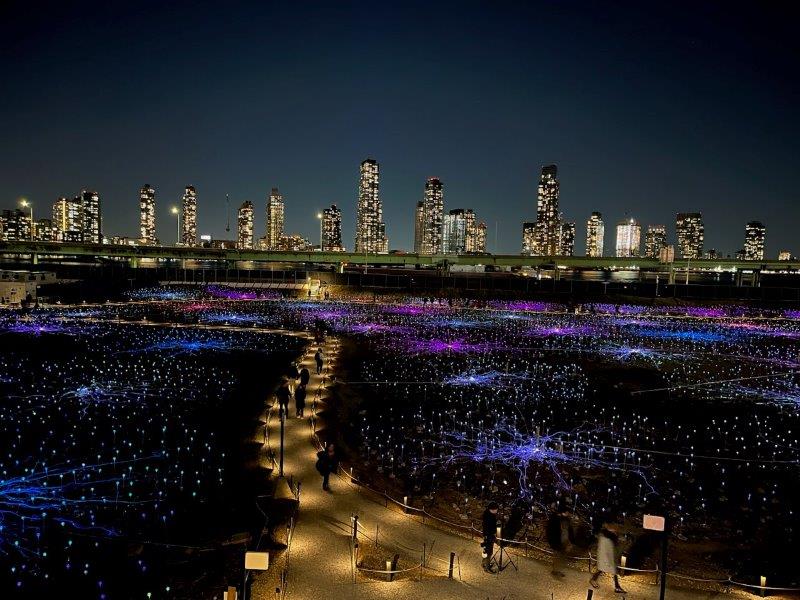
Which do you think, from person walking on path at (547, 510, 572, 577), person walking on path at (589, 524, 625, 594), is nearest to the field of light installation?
person walking on path at (547, 510, 572, 577)

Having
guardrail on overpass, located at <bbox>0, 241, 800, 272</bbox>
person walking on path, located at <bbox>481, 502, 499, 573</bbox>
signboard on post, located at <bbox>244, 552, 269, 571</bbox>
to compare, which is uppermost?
guardrail on overpass, located at <bbox>0, 241, 800, 272</bbox>

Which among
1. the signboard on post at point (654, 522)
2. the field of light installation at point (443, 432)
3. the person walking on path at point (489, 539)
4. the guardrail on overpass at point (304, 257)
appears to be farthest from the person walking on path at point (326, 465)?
the guardrail on overpass at point (304, 257)

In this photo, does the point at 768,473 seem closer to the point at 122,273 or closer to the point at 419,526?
the point at 419,526

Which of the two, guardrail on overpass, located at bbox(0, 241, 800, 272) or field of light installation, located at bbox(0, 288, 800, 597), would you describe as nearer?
field of light installation, located at bbox(0, 288, 800, 597)

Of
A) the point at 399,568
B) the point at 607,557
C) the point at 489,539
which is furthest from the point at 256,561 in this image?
the point at 607,557

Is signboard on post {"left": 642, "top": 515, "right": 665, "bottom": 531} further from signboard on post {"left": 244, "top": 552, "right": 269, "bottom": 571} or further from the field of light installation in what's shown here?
signboard on post {"left": 244, "top": 552, "right": 269, "bottom": 571}

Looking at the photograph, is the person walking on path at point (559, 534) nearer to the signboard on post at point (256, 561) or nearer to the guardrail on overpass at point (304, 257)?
the signboard on post at point (256, 561)
